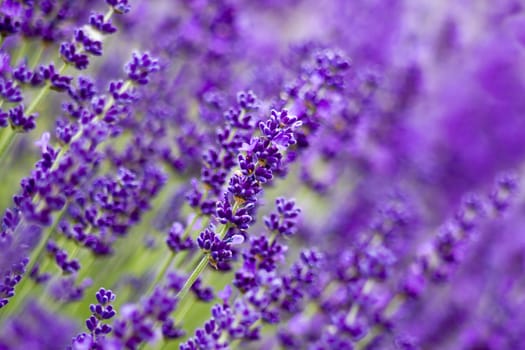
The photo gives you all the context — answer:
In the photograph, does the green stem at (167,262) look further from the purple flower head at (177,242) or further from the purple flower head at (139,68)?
the purple flower head at (139,68)

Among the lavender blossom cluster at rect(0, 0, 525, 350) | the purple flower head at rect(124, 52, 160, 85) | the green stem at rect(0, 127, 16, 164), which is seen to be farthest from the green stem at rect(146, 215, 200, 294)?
the green stem at rect(0, 127, 16, 164)

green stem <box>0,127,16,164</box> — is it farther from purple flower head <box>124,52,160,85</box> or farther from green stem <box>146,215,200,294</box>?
green stem <box>146,215,200,294</box>

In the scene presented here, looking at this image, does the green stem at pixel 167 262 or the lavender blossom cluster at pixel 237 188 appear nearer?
the lavender blossom cluster at pixel 237 188

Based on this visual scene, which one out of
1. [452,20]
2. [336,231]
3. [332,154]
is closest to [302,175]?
[332,154]

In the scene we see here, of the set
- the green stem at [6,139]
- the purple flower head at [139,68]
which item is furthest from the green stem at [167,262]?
the green stem at [6,139]

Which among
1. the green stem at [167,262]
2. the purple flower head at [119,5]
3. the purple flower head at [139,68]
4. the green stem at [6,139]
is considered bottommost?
the green stem at [167,262]

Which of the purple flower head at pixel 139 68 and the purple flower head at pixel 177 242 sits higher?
the purple flower head at pixel 139 68

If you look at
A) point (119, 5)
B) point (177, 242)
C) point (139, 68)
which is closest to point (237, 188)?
point (177, 242)

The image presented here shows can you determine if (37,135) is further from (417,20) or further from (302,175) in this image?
(417,20)

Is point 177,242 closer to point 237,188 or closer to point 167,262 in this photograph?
point 167,262
